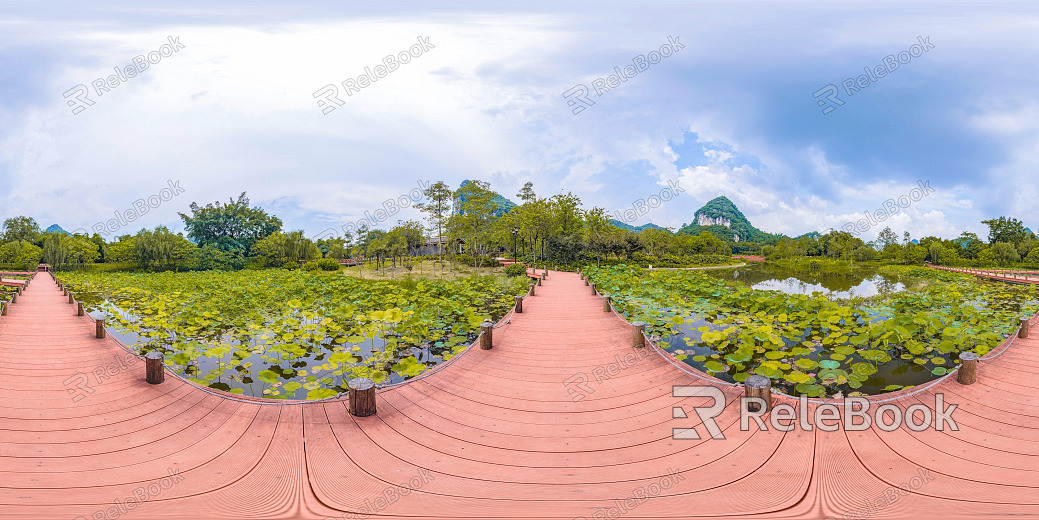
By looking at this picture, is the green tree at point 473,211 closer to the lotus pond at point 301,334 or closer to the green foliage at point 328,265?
the green foliage at point 328,265

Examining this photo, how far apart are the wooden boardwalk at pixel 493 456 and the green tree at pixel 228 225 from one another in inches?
1363

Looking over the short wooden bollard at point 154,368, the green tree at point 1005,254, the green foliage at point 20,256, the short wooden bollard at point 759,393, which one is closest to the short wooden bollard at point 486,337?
the short wooden bollard at point 759,393

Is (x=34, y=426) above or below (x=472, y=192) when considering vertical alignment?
below

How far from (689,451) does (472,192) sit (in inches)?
960

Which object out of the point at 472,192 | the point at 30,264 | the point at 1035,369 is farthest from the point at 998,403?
the point at 30,264

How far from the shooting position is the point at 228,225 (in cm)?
3388

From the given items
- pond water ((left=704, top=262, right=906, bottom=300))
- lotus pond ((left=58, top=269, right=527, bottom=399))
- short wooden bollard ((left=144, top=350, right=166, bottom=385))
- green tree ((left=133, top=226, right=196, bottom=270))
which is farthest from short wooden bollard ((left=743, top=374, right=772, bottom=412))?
green tree ((left=133, top=226, right=196, bottom=270))

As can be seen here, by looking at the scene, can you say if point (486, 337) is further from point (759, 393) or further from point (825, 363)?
point (825, 363)

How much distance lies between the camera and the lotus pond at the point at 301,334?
180 inches

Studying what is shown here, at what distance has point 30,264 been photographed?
86.8 ft

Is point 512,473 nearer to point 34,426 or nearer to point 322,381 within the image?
point 322,381

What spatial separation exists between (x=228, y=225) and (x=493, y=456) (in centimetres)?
3979

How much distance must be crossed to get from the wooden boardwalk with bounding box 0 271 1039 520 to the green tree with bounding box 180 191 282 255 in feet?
114

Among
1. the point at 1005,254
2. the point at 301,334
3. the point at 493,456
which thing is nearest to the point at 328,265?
the point at 301,334
